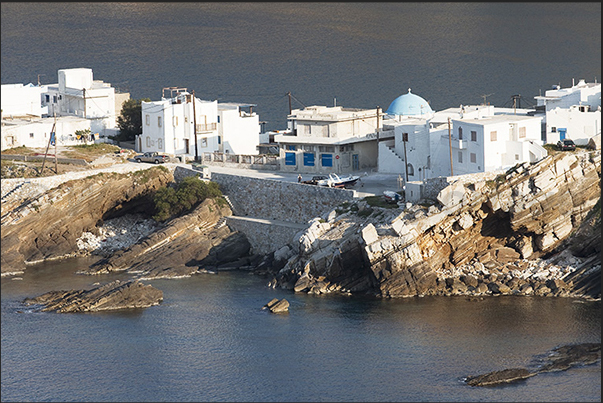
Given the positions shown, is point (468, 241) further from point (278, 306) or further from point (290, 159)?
point (290, 159)

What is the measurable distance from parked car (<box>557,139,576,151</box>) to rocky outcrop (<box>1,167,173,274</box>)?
2970 cm

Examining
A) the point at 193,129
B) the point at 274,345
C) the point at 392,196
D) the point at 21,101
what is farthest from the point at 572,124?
the point at 21,101

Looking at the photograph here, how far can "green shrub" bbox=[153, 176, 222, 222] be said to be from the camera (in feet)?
251

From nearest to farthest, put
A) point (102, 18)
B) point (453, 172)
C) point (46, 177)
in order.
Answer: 1. point (453, 172)
2. point (46, 177)
3. point (102, 18)

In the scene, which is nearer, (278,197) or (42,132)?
(278,197)

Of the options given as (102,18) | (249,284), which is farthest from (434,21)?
(249,284)

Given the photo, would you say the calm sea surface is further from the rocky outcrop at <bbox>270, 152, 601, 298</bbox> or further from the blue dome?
the blue dome

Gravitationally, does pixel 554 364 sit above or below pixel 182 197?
below

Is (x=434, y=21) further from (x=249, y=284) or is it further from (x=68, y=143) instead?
(x=249, y=284)

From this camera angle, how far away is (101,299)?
202 ft

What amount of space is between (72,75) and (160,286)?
38600 mm

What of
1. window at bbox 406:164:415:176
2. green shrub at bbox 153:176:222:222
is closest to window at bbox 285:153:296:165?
green shrub at bbox 153:176:222:222

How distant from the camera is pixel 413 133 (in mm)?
74625

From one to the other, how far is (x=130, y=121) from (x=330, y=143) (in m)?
22.8
